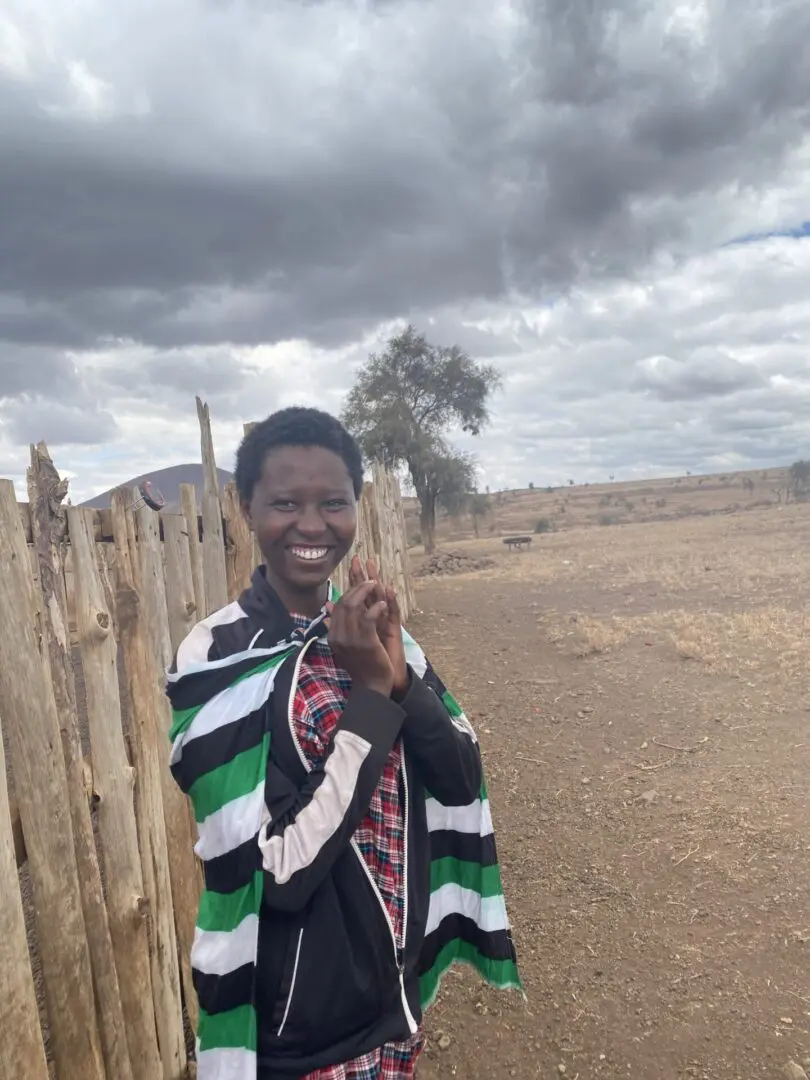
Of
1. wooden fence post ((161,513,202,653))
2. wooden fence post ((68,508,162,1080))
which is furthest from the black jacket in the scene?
wooden fence post ((161,513,202,653))

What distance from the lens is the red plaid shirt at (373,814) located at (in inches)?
60.9

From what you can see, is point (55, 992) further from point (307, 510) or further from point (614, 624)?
point (614, 624)

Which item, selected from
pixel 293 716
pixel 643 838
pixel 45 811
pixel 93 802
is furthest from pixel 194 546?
pixel 643 838

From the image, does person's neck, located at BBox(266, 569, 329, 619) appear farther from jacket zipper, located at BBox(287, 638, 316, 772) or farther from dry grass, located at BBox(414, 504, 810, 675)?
dry grass, located at BBox(414, 504, 810, 675)

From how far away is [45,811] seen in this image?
2205mm

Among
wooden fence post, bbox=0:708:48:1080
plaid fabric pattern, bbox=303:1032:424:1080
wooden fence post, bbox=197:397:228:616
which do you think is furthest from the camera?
wooden fence post, bbox=197:397:228:616

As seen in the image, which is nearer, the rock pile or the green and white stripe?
the green and white stripe

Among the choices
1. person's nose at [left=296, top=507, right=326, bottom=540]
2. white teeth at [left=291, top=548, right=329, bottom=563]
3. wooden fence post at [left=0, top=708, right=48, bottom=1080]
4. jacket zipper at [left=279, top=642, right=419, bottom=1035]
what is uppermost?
person's nose at [left=296, top=507, right=326, bottom=540]

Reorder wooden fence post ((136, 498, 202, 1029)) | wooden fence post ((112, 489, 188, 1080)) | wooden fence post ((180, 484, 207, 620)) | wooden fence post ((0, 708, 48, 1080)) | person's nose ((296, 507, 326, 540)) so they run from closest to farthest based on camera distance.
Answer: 1. person's nose ((296, 507, 326, 540))
2. wooden fence post ((0, 708, 48, 1080))
3. wooden fence post ((112, 489, 188, 1080))
4. wooden fence post ((136, 498, 202, 1029))
5. wooden fence post ((180, 484, 207, 620))

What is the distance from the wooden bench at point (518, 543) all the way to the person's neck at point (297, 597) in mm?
23068

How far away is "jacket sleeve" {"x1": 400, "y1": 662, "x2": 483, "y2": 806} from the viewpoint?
1.59 meters

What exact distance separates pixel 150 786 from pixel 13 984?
779 mm

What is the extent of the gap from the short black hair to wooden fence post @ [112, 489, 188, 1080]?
1027 mm

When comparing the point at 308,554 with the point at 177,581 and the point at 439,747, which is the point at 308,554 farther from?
the point at 177,581
